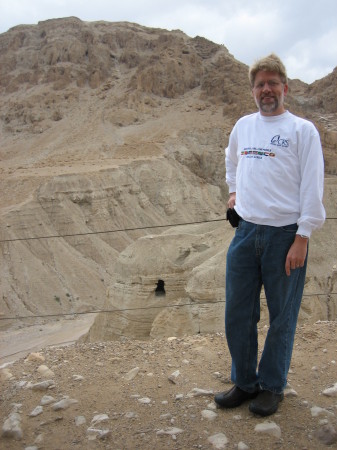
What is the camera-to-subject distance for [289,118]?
10.3 ft

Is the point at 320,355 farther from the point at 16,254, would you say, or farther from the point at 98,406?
the point at 16,254

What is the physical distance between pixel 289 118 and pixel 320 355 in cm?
220

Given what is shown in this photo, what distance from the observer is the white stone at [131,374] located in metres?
3.96

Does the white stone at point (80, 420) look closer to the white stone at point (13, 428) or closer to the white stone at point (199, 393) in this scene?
the white stone at point (13, 428)

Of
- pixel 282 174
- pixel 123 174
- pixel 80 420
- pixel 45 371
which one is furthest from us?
pixel 123 174

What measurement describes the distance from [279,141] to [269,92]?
1.07ft

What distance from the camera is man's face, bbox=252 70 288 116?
3.15m

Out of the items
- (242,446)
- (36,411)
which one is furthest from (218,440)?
(36,411)

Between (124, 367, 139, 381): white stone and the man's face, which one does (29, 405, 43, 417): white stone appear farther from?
the man's face

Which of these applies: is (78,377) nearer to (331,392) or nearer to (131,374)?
(131,374)

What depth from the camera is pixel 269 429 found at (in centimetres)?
312

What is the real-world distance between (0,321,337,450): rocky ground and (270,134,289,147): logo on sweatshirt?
1.72 metres

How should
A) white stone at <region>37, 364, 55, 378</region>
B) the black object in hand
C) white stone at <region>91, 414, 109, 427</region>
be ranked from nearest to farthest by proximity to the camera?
white stone at <region>91, 414, 109, 427</region> → the black object in hand → white stone at <region>37, 364, 55, 378</region>

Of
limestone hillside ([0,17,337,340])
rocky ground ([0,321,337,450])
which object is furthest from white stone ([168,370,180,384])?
limestone hillside ([0,17,337,340])
